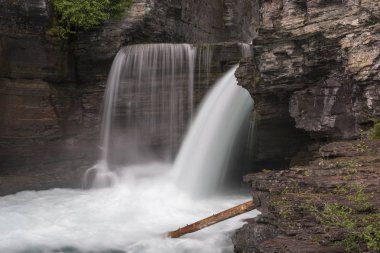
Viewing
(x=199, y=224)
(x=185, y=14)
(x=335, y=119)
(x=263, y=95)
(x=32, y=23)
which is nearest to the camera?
(x=199, y=224)

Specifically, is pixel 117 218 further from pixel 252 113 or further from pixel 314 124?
pixel 314 124

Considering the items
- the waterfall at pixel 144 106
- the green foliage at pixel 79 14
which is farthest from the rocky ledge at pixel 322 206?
the green foliage at pixel 79 14

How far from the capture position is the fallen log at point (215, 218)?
7751 millimetres

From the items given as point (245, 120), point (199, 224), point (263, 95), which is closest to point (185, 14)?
point (245, 120)

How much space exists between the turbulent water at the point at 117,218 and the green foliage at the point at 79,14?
5.49 metres

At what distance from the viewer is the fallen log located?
7.75 metres

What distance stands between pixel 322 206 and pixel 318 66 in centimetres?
466

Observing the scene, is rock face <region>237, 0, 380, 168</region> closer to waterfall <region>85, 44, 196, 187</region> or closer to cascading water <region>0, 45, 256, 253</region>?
cascading water <region>0, 45, 256, 253</region>

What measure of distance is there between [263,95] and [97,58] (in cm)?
704

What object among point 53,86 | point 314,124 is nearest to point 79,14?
point 53,86

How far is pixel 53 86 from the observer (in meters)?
14.9

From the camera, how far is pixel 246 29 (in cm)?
2395

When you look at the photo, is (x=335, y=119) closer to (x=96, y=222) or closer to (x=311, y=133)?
(x=311, y=133)

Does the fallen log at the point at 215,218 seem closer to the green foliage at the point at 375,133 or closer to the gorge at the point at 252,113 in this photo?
the gorge at the point at 252,113
